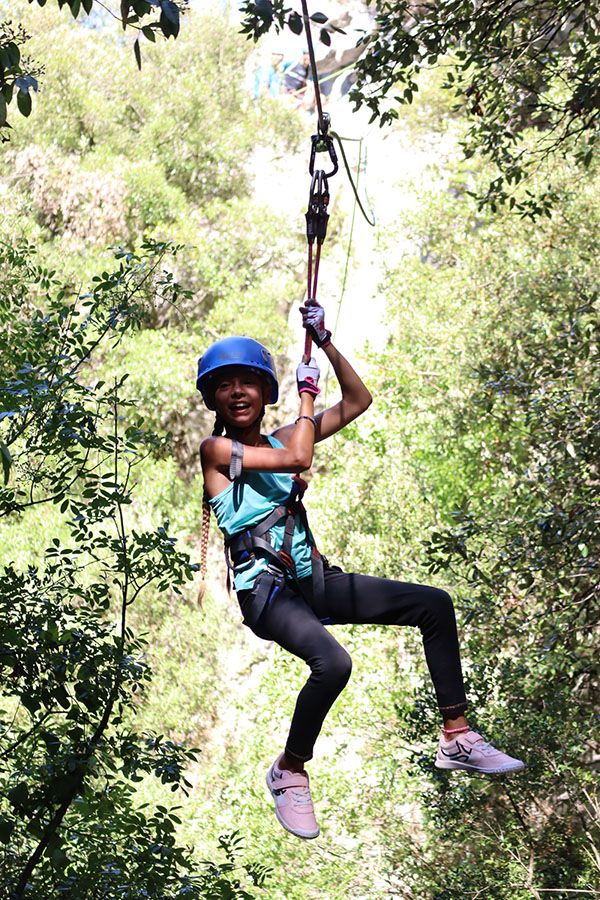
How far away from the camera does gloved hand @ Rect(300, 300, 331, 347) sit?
3.18m

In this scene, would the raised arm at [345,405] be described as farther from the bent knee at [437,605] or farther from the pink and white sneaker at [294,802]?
the pink and white sneaker at [294,802]

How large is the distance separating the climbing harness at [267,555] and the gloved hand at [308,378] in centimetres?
28

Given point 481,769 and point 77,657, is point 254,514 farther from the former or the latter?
point 77,657

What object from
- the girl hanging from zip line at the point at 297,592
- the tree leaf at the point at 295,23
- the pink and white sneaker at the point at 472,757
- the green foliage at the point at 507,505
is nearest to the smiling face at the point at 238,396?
the girl hanging from zip line at the point at 297,592

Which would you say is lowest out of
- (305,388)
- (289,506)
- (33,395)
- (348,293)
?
(289,506)

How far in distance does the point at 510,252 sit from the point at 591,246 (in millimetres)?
1565

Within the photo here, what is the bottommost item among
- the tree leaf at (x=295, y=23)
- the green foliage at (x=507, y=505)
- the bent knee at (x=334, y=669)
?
the bent knee at (x=334, y=669)

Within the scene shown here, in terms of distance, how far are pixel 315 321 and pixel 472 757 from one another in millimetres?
1375

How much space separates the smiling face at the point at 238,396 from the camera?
3.14 meters

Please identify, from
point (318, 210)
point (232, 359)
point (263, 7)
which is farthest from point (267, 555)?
point (263, 7)

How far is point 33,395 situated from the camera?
4289mm

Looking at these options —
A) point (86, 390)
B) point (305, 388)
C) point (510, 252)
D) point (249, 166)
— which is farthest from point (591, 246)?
point (249, 166)

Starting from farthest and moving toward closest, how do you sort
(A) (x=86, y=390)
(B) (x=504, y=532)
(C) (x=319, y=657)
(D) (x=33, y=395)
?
(B) (x=504, y=532) → (A) (x=86, y=390) → (D) (x=33, y=395) → (C) (x=319, y=657)

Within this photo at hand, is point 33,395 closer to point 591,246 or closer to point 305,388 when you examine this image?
point 305,388
